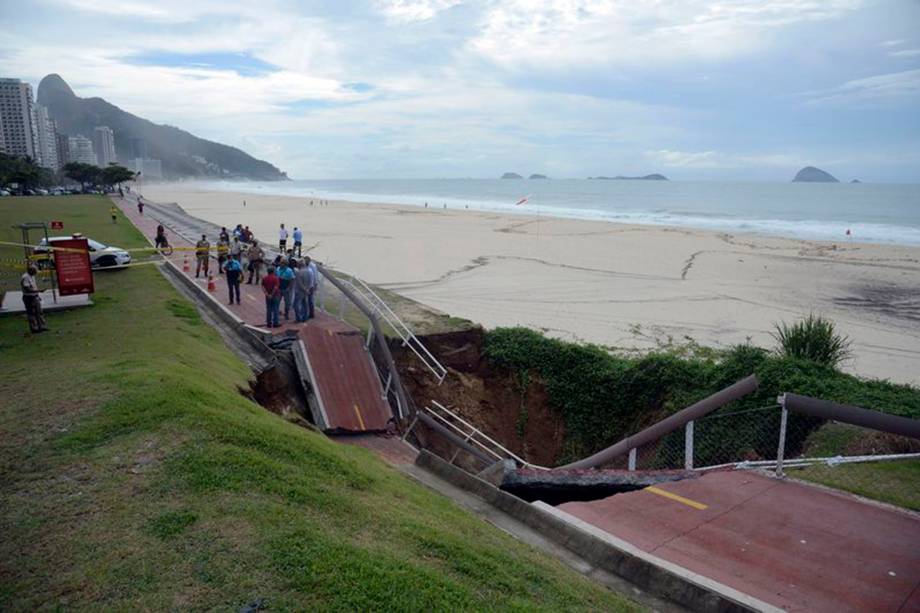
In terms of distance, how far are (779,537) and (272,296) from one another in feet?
38.1

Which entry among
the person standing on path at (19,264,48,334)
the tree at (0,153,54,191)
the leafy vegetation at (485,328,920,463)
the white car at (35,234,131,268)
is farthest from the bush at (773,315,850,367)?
the tree at (0,153,54,191)

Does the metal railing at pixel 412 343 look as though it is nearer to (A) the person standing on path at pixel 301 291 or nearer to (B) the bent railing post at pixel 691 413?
(A) the person standing on path at pixel 301 291

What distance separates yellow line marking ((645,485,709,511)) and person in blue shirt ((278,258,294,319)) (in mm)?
10247

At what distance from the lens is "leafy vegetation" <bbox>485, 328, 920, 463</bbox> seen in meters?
10.0

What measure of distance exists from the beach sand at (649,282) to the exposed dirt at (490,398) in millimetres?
3769

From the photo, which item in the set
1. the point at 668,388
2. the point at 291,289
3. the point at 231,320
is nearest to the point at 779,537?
the point at 668,388

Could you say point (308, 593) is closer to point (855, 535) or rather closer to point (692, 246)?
point (855, 535)

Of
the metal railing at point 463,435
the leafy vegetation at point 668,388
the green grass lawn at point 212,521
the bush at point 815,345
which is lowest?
the metal railing at point 463,435

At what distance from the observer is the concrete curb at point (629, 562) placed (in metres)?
5.47

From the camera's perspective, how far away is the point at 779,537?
21.6 feet

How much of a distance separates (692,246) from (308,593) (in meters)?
41.8

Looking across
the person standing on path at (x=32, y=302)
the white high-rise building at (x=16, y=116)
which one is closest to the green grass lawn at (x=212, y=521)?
the person standing on path at (x=32, y=302)

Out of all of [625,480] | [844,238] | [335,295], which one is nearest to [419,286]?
[335,295]

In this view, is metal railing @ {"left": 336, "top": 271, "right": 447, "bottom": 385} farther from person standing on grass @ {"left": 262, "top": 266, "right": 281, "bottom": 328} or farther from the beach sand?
the beach sand
